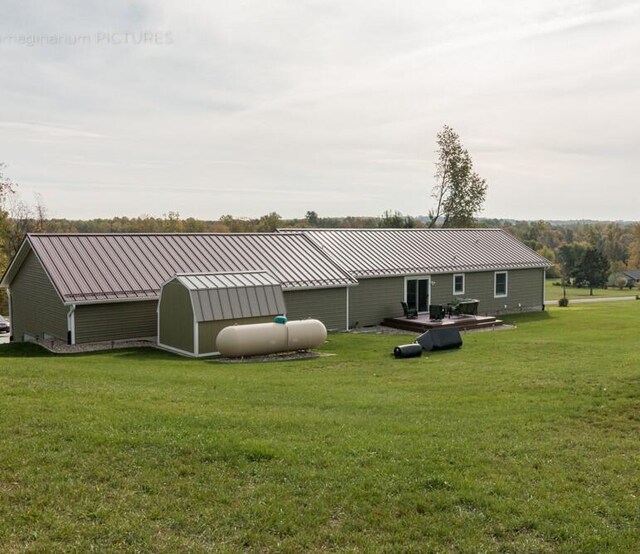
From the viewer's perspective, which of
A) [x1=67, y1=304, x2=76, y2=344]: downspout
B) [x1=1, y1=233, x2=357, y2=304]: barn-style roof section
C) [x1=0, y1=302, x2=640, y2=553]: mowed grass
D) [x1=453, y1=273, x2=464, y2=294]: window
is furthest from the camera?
[x1=453, y1=273, x2=464, y2=294]: window

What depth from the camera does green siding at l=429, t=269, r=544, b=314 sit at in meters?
29.2

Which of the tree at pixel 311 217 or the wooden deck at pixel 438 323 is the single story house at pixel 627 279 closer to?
the tree at pixel 311 217

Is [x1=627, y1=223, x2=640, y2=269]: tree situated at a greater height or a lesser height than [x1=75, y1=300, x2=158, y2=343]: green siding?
greater

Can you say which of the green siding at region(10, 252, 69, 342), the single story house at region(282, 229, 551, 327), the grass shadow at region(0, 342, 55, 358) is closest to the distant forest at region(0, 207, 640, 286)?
the single story house at region(282, 229, 551, 327)

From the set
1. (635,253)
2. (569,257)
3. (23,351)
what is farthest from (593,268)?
(23,351)

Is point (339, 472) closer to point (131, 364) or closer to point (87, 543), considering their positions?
point (87, 543)

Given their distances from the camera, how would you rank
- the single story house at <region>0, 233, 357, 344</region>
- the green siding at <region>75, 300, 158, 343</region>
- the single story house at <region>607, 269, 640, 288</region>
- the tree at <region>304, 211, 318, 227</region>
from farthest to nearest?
the tree at <region>304, 211, 318, 227</region>, the single story house at <region>607, 269, 640, 288</region>, the single story house at <region>0, 233, 357, 344</region>, the green siding at <region>75, 300, 158, 343</region>

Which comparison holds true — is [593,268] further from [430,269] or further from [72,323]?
[72,323]

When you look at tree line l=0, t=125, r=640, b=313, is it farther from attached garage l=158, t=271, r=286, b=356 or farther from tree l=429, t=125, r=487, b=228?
attached garage l=158, t=271, r=286, b=356

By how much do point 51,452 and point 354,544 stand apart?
376 centimetres

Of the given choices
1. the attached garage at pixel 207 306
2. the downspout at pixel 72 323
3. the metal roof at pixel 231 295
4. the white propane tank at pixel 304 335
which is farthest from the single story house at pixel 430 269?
the downspout at pixel 72 323

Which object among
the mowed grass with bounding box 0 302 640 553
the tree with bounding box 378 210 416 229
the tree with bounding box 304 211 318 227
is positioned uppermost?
the tree with bounding box 304 211 318 227

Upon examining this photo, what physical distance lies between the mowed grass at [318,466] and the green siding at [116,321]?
7834 mm

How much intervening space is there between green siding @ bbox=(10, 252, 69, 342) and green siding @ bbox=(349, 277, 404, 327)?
36.5ft
